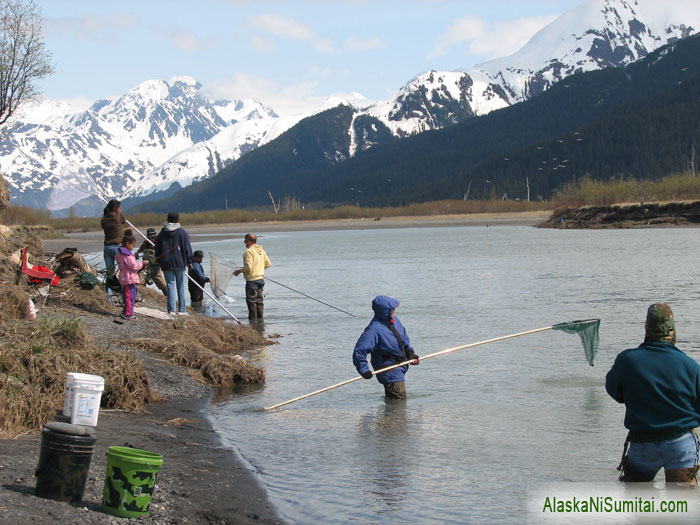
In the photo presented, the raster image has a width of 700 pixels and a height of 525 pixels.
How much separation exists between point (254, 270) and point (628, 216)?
234ft

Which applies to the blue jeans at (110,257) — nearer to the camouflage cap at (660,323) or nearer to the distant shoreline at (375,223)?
the camouflage cap at (660,323)

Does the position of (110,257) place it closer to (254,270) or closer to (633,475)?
(254,270)

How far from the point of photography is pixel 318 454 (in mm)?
10266

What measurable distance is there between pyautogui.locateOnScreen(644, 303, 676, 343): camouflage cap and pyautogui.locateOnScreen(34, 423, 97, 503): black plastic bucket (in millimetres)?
4367

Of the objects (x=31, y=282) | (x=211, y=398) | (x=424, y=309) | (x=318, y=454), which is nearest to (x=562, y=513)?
(x=318, y=454)

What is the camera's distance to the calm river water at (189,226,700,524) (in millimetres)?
8797

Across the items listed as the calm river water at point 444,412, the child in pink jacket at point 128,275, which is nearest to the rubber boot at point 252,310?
the calm river water at point 444,412

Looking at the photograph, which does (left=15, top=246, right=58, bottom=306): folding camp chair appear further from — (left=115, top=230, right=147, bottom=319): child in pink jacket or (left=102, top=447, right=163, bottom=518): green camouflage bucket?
(left=102, top=447, right=163, bottom=518): green camouflage bucket

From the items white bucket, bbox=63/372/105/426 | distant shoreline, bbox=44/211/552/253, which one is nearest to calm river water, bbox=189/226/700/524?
white bucket, bbox=63/372/105/426

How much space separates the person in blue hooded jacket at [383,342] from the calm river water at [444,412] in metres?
0.80

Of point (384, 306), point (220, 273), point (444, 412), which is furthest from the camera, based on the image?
point (220, 273)

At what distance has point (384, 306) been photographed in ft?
37.3

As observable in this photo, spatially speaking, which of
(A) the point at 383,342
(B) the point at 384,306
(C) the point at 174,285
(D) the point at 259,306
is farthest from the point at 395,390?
(D) the point at 259,306

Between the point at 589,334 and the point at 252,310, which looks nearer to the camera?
the point at 589,334
